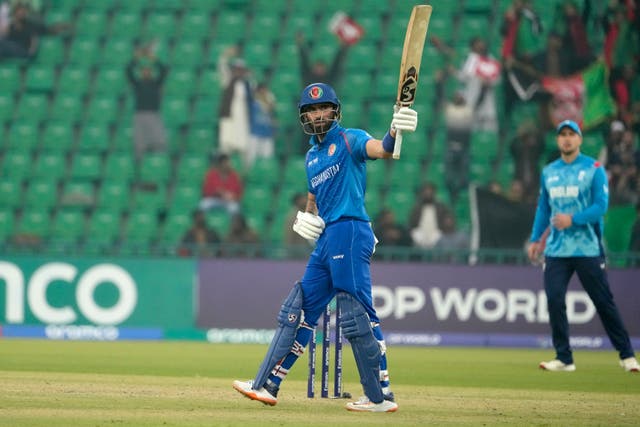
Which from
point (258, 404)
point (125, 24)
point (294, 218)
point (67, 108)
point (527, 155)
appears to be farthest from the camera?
point (125, 24)

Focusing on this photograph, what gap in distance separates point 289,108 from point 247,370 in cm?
910

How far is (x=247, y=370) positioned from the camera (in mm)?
11359

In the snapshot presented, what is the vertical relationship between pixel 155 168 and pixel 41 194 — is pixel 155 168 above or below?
above

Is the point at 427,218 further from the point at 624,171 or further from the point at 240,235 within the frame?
the point at 624,171

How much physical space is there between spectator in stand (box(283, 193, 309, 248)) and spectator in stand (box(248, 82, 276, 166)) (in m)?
1.53

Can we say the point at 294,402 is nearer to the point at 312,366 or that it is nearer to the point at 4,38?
the point at 312,366

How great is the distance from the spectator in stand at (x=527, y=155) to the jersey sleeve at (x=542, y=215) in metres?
6.21

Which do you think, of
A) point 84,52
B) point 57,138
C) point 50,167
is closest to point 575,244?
point 50,167

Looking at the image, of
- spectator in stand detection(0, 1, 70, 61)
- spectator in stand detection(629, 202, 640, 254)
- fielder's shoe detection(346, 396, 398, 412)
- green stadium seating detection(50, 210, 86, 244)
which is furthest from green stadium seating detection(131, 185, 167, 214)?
fielder's shoe detection(346, 396, 398, 412)

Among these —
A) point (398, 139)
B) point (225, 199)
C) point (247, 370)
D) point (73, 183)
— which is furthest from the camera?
point (73, 183)

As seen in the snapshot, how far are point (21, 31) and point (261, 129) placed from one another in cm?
511

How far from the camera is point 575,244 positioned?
1135 cm

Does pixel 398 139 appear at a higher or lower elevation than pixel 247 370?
higher

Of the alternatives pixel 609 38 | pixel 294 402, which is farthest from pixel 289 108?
pixel 294 402
